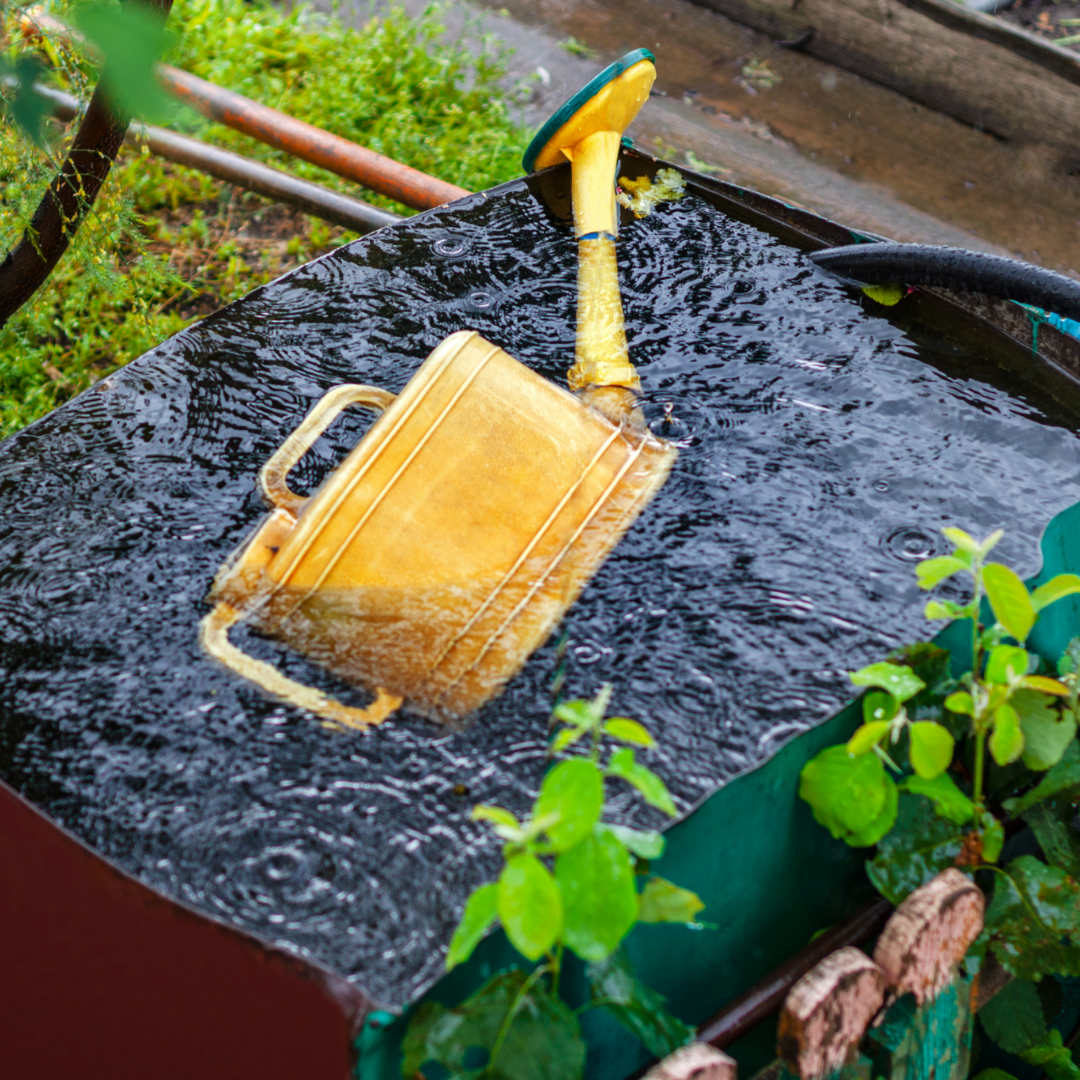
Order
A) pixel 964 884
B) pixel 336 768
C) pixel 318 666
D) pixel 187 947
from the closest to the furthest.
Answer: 1. pixel 187 947
2. pixel 964 884
3. pixel 336 768
4. pixel 318 666

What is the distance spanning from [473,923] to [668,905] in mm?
217

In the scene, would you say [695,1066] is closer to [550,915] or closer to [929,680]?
[550,915]

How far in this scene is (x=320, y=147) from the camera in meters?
2.93

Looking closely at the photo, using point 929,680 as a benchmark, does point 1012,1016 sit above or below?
below

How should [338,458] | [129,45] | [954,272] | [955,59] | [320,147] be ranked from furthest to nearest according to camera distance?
[955,59]
[320,147]
[954,272]
[338,458]
[129,45]

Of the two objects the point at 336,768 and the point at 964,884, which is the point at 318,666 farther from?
the point at 964,884

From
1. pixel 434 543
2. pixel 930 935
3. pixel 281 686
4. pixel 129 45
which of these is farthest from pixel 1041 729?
pixel 129 45

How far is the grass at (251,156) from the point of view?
2.98 metres

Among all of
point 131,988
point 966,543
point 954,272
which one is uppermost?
point 954,272

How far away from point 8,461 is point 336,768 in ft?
2.95

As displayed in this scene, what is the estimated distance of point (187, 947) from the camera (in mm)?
1033

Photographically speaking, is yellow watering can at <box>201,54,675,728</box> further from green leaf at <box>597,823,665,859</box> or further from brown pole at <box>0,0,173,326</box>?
brown pole at <box>0,0,173,326</box>

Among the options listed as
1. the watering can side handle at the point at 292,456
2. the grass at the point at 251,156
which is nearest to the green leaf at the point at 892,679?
the watering can side handle at the point at 292,456

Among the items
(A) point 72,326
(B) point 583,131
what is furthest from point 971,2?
(A) point 72,326
